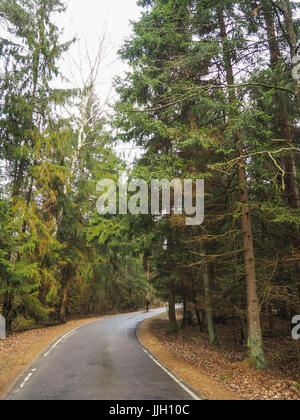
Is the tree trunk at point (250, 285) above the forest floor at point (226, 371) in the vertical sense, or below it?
above

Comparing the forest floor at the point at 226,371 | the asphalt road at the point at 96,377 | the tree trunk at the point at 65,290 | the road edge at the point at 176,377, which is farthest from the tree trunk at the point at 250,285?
the tree trunk at the point at 65,290

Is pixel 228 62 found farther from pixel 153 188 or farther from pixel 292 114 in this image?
pixel 153 188

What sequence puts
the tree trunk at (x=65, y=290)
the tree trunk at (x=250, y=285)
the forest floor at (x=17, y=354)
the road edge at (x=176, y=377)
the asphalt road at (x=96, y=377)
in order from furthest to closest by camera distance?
the tree trunk at (x=65, y=290) → the tree trunk at (x=250, y=285) → the forest floor at (x=17, y=354) → the road edge at (x=176, y=377) → the asphalt road at (x=96, y=377)

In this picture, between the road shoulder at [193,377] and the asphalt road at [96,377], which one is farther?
the road shoulder at [193,377]

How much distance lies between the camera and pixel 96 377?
7.75m

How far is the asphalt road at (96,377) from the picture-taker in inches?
253

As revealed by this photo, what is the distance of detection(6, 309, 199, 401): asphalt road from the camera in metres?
6.43

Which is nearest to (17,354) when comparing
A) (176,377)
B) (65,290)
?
(176,377)

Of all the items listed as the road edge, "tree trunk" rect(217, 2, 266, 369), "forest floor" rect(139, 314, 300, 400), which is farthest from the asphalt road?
"tree trunk" rect(217, 2, 266, 369)

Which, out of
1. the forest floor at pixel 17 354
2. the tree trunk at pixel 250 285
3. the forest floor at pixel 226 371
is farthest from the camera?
the tree trunk at pixel 250 285

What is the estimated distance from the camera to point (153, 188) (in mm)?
9664

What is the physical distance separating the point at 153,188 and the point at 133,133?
290 centimetres

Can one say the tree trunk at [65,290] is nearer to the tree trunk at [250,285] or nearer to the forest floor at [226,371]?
the forest floor at [226,371]

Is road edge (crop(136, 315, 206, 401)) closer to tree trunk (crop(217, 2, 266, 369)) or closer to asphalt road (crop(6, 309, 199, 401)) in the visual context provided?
asphalt road (crop(6, 309, 199, 401))
